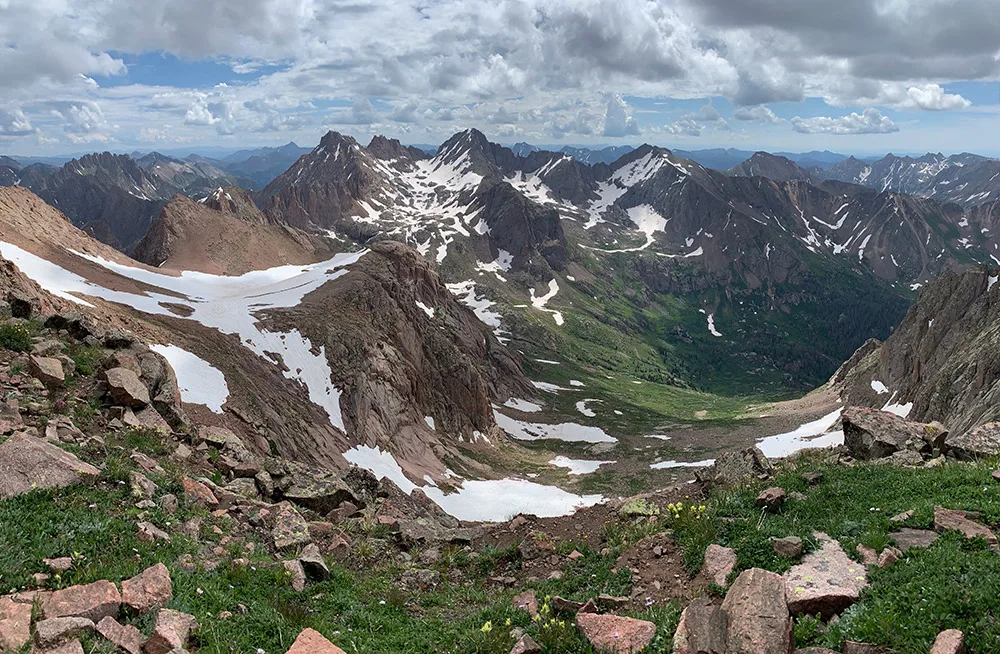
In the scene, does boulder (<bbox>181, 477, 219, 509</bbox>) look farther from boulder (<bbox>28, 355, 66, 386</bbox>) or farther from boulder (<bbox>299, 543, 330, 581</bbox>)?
boulder (<bbox>28, 355, 66, 386</bbox>)

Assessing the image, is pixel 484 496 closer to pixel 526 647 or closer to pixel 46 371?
pixel 46 371

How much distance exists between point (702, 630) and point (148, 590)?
9926 mm

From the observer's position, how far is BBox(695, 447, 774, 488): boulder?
19344 mm

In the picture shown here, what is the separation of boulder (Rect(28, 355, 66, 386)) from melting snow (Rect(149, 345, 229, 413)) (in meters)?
21.3

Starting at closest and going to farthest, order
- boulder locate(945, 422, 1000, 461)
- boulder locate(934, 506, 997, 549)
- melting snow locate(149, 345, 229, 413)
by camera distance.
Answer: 1. boulder locate(934, 506, 997, 549)
2. boulder locate(945, 422, 1000, 461)
3. melting snow locate(149, 345, 229, 413)

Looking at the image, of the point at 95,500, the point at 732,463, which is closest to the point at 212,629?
the point at 95,500

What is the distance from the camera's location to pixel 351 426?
6122 centimetres

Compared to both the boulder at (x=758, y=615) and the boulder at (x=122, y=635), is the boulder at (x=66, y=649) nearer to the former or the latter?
the boulder at (x=122, y=635)

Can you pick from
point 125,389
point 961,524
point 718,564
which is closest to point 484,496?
point 125,389

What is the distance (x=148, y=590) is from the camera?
32.7 ft

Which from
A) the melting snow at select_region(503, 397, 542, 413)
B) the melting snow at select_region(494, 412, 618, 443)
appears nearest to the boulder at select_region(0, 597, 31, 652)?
the melting snow at select_region(494, 412, 618, 443)

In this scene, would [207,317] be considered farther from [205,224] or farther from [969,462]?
[205,224]

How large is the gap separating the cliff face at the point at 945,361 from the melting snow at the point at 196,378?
57252 millimetres

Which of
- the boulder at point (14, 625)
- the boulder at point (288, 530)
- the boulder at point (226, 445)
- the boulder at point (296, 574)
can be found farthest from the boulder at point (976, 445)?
the boulder at point (226, 445)
